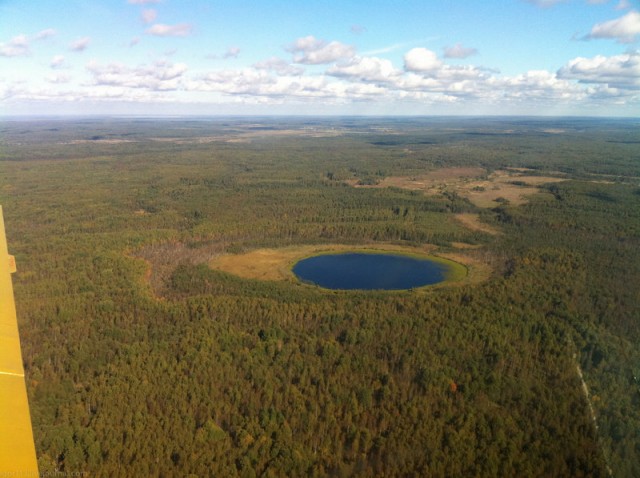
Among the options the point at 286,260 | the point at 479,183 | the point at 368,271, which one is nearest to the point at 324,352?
the point at 368,271

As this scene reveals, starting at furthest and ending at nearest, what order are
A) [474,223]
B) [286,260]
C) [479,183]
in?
1. [479,183]
2. [474,223]
3. [286,260]

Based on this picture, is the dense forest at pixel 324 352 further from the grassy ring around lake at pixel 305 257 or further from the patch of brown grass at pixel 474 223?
the grassy ring around lake at pixel 305 257

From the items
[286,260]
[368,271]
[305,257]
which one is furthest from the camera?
[305,257]

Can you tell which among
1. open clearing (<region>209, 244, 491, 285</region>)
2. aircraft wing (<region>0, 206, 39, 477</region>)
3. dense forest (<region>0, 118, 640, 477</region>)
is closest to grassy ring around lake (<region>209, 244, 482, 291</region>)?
open clearing (<region>209, 244, 491, 285</region>)

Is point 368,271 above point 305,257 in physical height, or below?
below

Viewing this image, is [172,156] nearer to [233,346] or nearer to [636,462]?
[233,346]

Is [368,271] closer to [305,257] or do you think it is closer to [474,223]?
A: [305,257]

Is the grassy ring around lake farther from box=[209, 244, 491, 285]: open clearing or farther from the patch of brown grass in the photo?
the patch of brown grass

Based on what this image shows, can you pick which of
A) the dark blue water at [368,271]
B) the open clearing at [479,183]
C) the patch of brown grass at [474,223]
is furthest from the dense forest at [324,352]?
the open clearing at [479,183]
